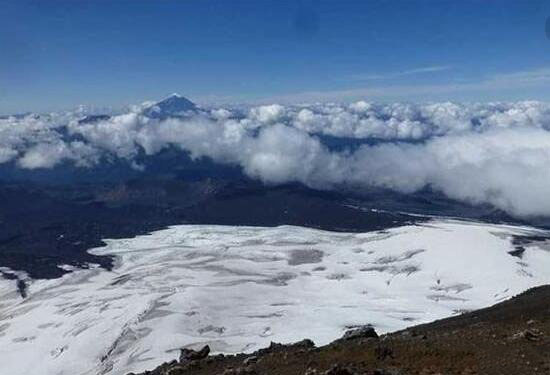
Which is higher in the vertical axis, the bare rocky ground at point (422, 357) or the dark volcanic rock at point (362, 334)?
the bare rocky ground at point (422, 357)

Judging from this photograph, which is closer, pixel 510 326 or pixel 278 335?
pixel 510 326

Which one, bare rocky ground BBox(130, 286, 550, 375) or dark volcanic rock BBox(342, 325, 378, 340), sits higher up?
bare rocky ground BBox(130, 286, 550, 375)

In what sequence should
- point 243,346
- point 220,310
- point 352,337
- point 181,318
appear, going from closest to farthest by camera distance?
point 352,337, point 243,346, point 181,318, point 220,310

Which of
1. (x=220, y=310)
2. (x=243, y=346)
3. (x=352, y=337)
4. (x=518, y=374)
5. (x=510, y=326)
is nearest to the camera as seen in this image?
(x=518, y=374)

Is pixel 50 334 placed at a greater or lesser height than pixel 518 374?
lesser

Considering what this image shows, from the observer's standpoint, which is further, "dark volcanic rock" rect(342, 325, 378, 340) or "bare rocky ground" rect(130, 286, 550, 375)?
"dark volcanic rock" rect(342, 325, 378, 340)

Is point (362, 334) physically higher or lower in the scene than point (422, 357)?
lower

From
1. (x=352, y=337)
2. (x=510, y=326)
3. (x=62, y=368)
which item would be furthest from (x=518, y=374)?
(x=62, y=368)

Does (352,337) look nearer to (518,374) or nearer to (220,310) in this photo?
(518,374)

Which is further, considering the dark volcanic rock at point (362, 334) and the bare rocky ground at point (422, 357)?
the dark volcanic rock at point (362, 334)

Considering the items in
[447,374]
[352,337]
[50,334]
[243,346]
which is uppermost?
[447,374]

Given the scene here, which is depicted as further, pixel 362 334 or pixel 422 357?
pixel 362 334
